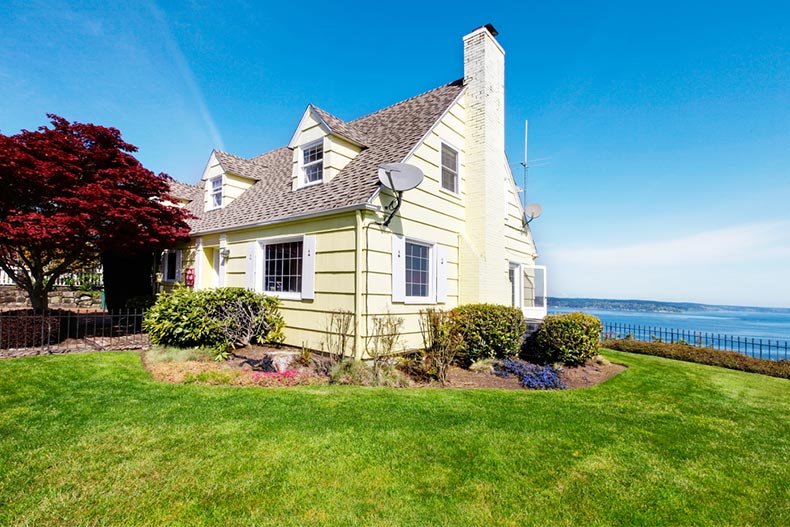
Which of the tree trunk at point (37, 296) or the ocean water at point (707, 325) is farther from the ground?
the tree trunk at point (37, 296)

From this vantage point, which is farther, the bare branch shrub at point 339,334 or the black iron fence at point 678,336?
the black iron fence at point 678,336

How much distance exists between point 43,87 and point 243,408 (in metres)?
10.6

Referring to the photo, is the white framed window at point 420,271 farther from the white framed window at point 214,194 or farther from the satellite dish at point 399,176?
the white framed window at point 214,194

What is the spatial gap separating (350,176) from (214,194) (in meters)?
6.99

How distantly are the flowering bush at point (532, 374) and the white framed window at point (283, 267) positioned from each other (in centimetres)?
472

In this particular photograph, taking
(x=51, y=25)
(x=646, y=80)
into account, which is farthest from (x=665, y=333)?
(x=51, y=25)

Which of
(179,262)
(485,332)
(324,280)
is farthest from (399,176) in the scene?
(179,262)

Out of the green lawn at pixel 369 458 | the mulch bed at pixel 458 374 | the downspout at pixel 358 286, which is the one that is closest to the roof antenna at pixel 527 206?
the mulch bed at pixel 458 374

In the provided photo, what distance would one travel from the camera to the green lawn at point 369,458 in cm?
279

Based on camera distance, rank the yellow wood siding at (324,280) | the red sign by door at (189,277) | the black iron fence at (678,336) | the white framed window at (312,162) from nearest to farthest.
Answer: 1. the yellow wood siding at (324,280)
2. the white framed window at (312,162)
3. the red sign by door at (189,277)
4. the black iron fence at (678,336)

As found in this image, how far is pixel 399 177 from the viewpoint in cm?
771

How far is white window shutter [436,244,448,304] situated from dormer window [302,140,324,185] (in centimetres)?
381

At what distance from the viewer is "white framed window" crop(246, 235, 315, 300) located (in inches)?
338

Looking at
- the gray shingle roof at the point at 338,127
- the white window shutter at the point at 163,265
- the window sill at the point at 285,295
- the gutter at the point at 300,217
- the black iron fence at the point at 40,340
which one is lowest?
the black iron fence at the point at 40,340
